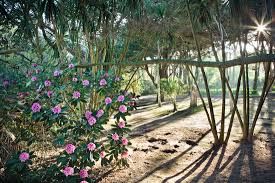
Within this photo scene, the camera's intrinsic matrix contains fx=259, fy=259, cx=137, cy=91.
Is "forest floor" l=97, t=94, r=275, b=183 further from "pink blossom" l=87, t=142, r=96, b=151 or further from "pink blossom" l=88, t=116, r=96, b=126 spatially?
"pink blossom" l=88, t=116, r=96, b=126

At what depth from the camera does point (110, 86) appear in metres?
3.23

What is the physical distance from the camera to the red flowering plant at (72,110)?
2762 mm

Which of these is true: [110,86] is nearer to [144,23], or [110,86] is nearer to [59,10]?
[59,10]

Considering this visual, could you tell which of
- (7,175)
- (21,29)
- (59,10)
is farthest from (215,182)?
(21,29)

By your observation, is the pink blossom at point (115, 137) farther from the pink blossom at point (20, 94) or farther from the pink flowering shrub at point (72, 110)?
the pink blossom at point (20, 94)

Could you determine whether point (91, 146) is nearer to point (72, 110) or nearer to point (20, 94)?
point (72, 110)

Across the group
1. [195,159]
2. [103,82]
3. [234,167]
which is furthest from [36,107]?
[234,167]

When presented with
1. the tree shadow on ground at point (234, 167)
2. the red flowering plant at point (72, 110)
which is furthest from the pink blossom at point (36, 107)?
the tree shadow on ground at point (234, 167)

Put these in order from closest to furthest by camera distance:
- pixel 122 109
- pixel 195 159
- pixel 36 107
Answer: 1. pixel 36 107
2. pixel 122 109
3. pixel 195 159

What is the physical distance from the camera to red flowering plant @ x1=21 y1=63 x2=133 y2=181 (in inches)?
109

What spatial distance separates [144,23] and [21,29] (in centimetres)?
277

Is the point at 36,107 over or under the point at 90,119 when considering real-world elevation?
over

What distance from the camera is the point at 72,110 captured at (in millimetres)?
3412

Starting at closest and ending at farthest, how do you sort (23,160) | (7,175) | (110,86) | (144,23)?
(23,160), (7,175), (110,86), (144,23)
